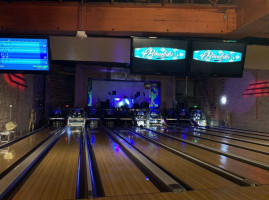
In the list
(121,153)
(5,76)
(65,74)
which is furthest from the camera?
(65,74)

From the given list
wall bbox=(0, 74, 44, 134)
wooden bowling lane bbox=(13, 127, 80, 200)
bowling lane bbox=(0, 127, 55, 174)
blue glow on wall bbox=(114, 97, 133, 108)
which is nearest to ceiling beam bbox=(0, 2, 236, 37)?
wall bbox=(0, 74, 44, 134)

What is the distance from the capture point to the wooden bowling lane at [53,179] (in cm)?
221

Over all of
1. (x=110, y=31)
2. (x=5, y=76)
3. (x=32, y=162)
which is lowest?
(x=32, y=162)

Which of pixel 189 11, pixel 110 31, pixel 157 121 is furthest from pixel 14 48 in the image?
pixel 157 121

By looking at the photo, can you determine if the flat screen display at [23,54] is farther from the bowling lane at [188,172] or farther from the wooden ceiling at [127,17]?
the bowling lane at [188,172]

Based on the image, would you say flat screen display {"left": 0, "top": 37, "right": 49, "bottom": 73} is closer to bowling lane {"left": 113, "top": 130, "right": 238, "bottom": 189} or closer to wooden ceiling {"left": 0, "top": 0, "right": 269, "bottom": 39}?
wooden ceiling {"left": 0, "top": 0, "right": 269, "bottom": 39}

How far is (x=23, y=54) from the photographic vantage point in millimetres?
4207

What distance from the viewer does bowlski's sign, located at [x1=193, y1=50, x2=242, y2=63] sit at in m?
4.52

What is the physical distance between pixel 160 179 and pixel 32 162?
6.24 ft

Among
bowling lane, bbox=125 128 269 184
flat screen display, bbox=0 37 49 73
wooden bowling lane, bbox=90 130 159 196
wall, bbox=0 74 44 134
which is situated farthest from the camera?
wall, bbox=0 74 44 134

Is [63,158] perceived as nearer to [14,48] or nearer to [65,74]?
[14,48]

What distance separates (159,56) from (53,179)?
286cm

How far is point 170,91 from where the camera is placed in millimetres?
12203

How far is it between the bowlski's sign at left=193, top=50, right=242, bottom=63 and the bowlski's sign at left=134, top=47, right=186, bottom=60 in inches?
11.8
